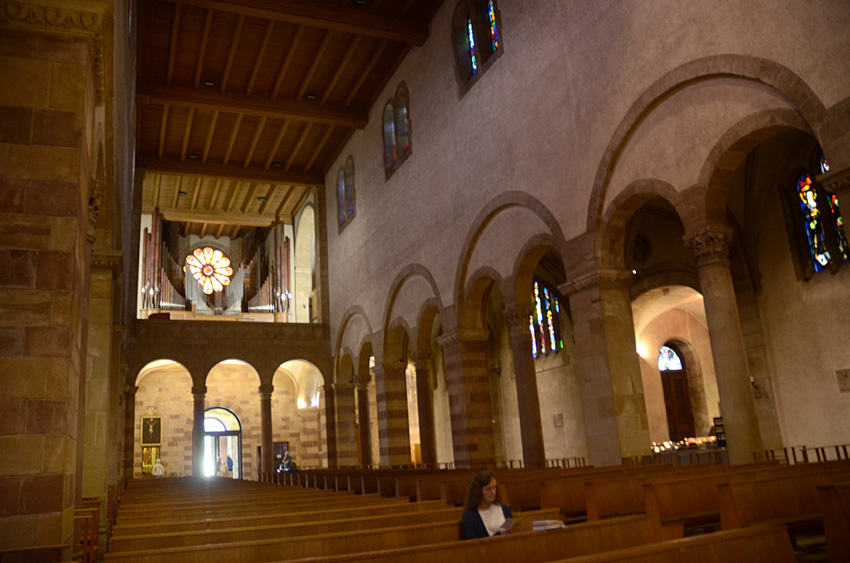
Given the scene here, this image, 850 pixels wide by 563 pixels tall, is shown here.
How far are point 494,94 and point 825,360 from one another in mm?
6958

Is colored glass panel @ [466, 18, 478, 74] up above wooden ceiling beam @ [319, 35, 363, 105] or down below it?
below

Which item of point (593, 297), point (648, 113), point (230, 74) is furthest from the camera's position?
point (230, 74)

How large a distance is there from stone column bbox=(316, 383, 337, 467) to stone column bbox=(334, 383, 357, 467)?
192mm

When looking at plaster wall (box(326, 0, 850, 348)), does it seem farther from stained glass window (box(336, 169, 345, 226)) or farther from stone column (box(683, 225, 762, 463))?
stained glass window (box(336, 169, 345, 226))

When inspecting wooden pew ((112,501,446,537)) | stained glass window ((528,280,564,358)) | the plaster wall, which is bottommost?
wooden pew ((112,501,446,537))

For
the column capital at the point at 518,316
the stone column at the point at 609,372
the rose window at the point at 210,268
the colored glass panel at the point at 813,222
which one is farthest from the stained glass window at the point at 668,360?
the rose window at the point at 210,268

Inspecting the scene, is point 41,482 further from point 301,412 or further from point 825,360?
point 301,412

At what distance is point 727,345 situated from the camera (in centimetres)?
798

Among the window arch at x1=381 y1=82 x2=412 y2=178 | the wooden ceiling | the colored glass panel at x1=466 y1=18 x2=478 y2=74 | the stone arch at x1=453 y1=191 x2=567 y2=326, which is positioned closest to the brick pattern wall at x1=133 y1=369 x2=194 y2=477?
the wooden ceiling

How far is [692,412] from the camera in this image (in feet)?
57.9

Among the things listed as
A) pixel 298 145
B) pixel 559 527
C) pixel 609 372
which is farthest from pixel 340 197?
pixel 559 527

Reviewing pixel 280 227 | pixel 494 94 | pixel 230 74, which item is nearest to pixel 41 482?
pixel 494 94

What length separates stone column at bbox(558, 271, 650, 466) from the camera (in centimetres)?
945

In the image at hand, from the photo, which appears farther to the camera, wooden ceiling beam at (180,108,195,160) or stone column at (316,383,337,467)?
stone column at (316,383,337,467)
